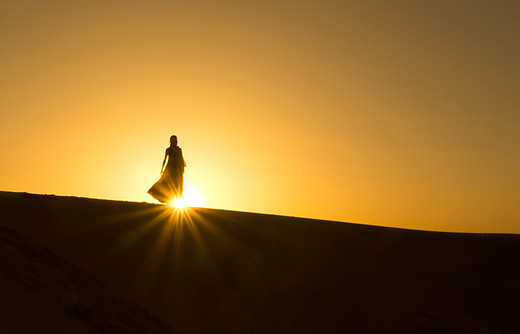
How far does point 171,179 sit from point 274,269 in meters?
4.64

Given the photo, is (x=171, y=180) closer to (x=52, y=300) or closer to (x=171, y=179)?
(x=171, y=179)

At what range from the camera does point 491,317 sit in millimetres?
10680

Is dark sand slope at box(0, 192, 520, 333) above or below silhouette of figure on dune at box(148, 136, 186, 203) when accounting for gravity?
below

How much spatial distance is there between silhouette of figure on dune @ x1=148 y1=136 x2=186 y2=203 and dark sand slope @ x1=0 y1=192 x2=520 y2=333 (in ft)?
4.64

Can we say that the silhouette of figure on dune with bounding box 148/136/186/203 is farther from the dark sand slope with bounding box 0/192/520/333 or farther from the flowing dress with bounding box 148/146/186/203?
the dark sand slope with bounding box 0/192/520/333

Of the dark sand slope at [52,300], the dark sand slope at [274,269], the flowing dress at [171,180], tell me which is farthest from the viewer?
the flowing dress at [171,180]

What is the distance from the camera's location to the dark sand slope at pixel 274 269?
9.57 metres

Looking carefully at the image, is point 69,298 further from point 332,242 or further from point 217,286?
point 332,242

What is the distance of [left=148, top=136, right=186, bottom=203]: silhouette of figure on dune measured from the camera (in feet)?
48.3

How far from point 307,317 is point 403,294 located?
228cm

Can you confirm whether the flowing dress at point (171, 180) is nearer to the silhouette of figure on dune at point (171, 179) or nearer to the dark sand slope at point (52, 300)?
the silhouette of figure on dune at point (171, 179)

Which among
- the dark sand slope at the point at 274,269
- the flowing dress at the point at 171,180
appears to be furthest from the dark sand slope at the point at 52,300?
the flowing dress at the point at 171,180

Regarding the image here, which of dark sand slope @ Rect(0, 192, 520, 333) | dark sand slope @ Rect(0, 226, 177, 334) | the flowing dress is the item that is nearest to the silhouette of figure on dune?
the flowing dress

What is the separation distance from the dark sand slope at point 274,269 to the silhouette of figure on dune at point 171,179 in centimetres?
142
